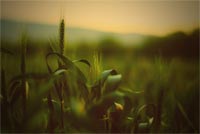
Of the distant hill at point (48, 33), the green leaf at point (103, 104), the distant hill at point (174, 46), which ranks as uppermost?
the distant hill at point (48, 33)

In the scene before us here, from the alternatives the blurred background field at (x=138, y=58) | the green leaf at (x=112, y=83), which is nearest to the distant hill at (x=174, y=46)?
the blurred background field at (x=138, y=58)

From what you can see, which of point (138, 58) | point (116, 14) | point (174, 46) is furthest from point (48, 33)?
point (174, 46)

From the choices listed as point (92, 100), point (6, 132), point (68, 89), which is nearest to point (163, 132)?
point (92, 100)

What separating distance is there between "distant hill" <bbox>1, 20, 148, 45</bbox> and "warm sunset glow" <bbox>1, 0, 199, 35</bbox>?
0.07ft

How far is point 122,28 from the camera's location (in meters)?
1.33

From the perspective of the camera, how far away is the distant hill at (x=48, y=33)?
4.30 feet

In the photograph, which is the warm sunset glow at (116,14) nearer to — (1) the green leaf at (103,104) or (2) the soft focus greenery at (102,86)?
(2) the soft focus greenery at (102,86)

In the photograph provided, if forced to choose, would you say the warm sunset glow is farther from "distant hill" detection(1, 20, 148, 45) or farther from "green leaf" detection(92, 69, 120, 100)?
"green leaf" detection(92, 69, 120, 100)

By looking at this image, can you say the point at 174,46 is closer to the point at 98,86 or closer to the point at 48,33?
the point at 98,86

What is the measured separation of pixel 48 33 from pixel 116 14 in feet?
1.03

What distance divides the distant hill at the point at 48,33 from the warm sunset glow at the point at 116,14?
0.02 m

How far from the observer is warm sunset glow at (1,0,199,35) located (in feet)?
4.34

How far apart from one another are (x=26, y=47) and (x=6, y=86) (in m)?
0.19

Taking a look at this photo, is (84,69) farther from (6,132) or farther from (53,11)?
(6,132)
